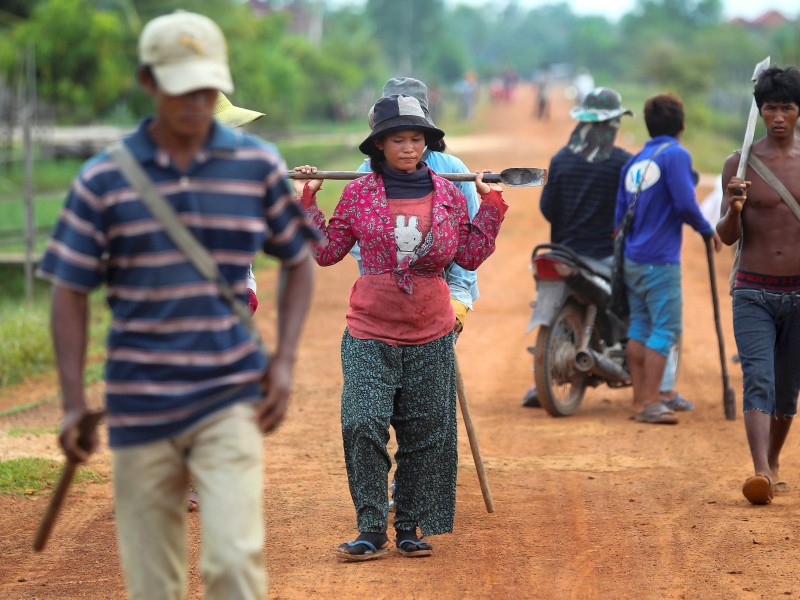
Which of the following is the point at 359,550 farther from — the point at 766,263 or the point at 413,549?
the point at 766,263

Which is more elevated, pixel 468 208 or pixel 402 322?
pixel 468 208

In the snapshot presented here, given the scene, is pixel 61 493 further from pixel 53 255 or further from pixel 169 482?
pixel 53 255

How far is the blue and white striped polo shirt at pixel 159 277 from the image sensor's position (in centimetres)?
359

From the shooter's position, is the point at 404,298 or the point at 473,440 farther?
the point at 473,440

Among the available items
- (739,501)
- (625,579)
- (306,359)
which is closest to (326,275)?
(306,359)

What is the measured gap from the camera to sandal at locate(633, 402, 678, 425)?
8.67 metres

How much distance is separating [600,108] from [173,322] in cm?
578

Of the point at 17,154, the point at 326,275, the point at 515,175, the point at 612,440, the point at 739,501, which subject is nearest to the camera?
the point at 515,175

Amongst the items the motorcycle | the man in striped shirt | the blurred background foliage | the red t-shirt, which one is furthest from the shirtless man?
the blurred background foliage

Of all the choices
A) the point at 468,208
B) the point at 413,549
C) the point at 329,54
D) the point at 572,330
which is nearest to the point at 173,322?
the point at 413,549

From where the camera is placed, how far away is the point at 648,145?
28.3 ft

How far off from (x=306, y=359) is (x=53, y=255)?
754cm

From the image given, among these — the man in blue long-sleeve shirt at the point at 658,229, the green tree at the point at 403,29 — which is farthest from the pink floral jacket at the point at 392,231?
the green tree at the point at 403,29

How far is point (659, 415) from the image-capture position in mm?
8680
